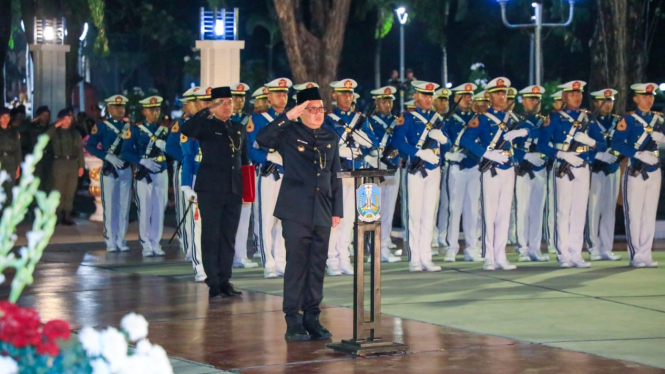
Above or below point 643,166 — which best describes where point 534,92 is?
above

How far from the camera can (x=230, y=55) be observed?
1717 cm

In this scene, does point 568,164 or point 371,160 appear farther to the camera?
point 371,160

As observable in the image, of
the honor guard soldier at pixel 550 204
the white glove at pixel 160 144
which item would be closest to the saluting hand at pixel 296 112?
the honor guard soldier at pixel 550 204

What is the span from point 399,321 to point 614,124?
17.5 feet

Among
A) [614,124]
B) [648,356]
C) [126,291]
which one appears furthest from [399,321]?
[614,124]

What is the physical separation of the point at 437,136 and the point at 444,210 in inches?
109

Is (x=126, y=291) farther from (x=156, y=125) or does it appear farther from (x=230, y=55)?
(x=230, y=55)

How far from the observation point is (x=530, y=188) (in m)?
14.4

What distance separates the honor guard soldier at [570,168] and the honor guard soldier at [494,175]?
1.85ft

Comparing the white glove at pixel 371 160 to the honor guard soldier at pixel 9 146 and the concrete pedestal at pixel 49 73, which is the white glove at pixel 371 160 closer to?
the honor guard soldier at pixel 9 146

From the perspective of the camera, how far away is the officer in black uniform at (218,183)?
10.9 m

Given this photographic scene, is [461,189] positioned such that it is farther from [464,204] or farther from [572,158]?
[572,158]

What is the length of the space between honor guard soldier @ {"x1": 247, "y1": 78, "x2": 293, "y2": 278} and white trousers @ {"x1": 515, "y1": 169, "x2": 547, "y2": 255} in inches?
123

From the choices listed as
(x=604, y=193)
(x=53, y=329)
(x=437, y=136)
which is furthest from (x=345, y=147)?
(x=53, y=329)
